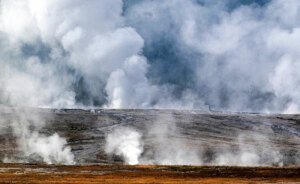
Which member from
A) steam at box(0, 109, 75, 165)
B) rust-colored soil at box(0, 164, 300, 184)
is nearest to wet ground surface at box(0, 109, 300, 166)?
steam at box(0, 109, 75, 165)

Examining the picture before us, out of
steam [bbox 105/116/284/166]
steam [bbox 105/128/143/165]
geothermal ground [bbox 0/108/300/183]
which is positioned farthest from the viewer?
steam [bbox 105/116/284/166]

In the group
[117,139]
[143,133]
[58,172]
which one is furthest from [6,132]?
[58,172]

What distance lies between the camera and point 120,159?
241 feet

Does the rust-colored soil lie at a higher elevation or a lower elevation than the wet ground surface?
lower

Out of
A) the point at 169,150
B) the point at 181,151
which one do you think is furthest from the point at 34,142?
the point at 181,151

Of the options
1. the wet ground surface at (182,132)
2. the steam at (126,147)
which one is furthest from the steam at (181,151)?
the wet ground surface at (182,132)

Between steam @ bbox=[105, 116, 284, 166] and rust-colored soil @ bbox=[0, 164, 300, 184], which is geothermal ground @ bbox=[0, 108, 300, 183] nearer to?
rust-colored soil @ bbox=[0, 164, 300, 184]

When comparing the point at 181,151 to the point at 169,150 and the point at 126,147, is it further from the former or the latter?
the point at 126,147

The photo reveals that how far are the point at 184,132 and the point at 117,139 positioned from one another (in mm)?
26508

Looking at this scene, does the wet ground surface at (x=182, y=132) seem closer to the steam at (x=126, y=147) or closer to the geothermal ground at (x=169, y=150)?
the geothermal ground at (x=169, y=150)

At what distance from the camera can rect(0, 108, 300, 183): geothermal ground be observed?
47.3 m

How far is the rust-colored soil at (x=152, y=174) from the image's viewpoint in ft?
144

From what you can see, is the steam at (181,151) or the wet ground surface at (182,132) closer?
the steam at (181,151)

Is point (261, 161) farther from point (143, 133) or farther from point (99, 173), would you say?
point (99, 173)
